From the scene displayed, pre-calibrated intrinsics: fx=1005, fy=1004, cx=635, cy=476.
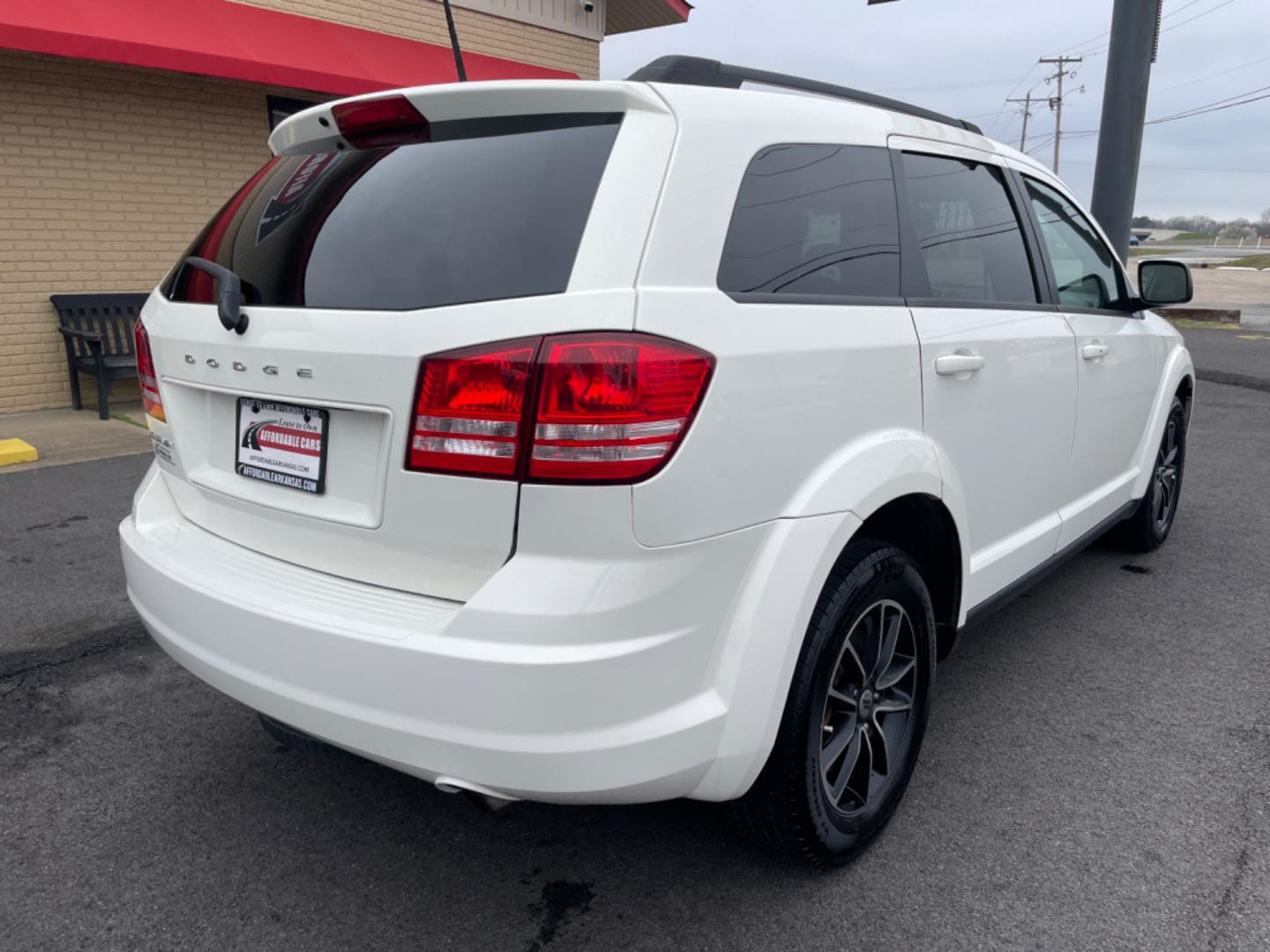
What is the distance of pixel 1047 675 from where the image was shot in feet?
11.5

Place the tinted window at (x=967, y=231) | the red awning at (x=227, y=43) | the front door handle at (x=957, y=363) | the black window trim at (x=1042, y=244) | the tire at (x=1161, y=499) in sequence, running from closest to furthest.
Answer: the front door handle at (x=957, y=363), the tinted window at (x=967, y=231), the black window trim at (x=1042, y=244), the tire at (x=1161, y=499), the red awning at (x=227, y=43)

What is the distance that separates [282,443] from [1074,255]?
2964mm

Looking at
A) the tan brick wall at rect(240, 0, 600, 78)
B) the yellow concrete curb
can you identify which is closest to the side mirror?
the yellow concrete curb

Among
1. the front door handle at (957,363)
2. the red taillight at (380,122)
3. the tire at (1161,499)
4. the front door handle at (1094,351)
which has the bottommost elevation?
the tire at (1161,499)

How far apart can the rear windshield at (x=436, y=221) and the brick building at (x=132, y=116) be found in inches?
246

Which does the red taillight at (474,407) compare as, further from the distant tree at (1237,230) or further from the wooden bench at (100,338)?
the distant tree at (1237,230)

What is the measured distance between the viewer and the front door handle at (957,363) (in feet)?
8.29

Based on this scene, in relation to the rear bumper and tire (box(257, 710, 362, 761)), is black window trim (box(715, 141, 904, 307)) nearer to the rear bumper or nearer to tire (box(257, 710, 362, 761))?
the rear bumper

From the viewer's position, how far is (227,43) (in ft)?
26.8

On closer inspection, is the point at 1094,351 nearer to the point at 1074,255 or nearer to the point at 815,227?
the point at 1074,255

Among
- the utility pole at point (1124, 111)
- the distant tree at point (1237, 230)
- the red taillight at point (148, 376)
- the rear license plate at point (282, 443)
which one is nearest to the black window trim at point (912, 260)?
the rear license plate at point (282, 443)

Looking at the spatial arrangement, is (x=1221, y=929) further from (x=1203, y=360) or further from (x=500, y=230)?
(x=1203, y=360)

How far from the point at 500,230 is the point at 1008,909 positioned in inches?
72.9

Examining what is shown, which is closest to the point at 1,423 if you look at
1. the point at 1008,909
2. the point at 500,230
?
the point at 500,230
